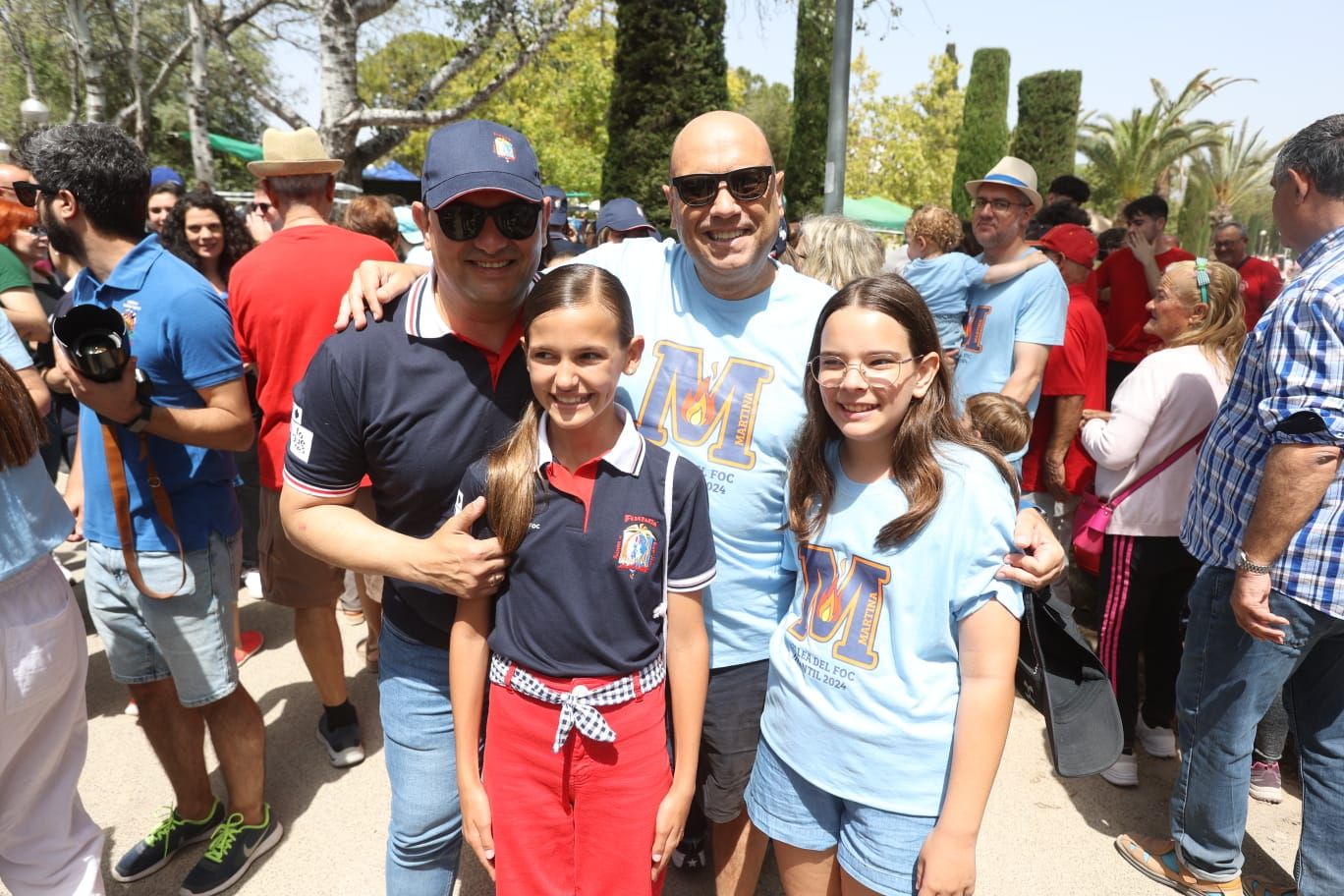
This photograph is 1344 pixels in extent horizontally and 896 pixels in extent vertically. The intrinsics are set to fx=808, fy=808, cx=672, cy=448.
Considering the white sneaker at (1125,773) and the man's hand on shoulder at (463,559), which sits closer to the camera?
the man's hand on shoulder at (463,559)

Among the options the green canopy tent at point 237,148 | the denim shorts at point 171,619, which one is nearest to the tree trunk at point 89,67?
the green canopy tent at point 237,148

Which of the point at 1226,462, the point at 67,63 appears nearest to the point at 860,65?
the point at 67,63

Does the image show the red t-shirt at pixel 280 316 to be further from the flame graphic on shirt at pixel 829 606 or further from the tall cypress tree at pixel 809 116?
the tall cypress tree at pixel 809 116

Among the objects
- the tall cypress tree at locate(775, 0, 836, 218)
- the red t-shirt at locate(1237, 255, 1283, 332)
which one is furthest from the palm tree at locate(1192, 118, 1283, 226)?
the red t-shirt at locate(1237, 255, 1283, 332)

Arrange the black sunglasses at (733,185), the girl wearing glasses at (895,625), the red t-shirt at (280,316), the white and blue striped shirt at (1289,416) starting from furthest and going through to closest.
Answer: the red t-shirt at (280,316) < the white and blue striped shirt at (1289,416) < the black sunglasses at (733,185) < the girl wearing glasses at (895,625)

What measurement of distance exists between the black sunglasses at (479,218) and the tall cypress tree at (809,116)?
16379 millimetres

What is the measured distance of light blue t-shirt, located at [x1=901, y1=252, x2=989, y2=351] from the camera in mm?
4215

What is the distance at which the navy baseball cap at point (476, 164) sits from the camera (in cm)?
174

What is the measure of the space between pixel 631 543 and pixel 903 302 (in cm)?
81

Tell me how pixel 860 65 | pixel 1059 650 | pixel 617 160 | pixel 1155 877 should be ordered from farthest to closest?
pixel 860 65 < pixel 617 160 < pixel 1155 877 < pixel 1059 650

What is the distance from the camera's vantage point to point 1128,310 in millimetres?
5699

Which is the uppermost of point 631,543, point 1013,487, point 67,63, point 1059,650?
point 67,63

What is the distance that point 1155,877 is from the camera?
2865mm

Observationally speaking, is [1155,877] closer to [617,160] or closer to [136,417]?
[136,417]
